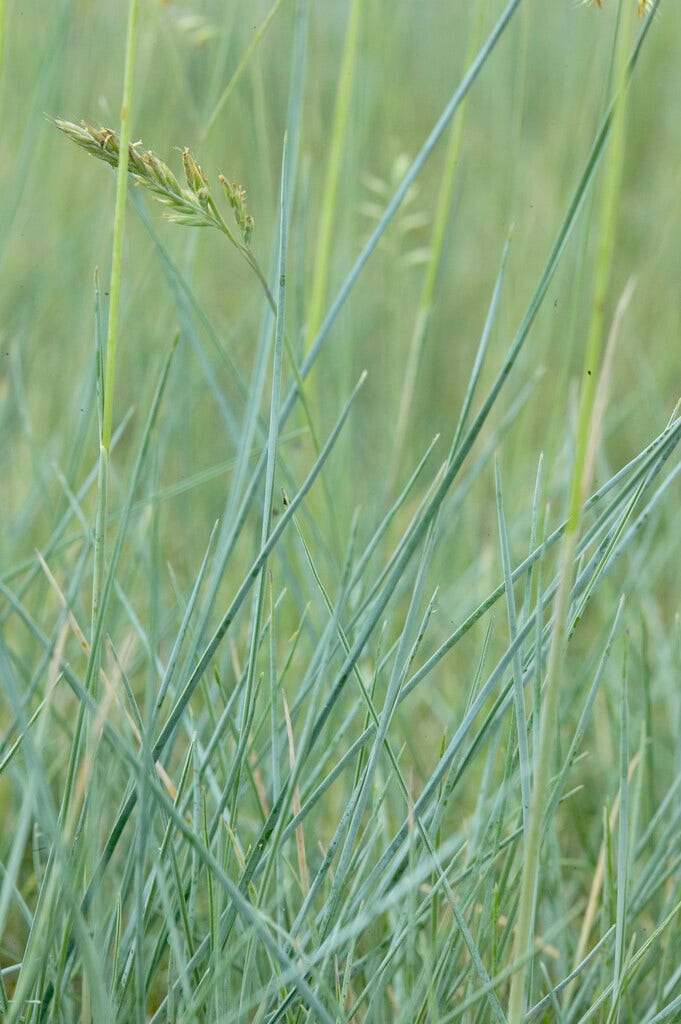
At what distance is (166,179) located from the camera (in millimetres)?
382

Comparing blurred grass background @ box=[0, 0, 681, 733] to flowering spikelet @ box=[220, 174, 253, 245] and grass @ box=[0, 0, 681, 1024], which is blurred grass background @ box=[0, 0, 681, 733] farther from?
flowering spikelet @ box=[220, 174, 253, 245]

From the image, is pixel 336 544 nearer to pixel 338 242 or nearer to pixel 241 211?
pixel 241 211

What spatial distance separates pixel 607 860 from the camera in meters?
0.50

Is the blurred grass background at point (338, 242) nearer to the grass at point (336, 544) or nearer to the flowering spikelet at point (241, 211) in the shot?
the grass at point (336, 544)

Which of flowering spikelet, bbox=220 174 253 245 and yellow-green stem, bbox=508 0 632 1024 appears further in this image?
flowering spikelet, bbox=220 174 253 245

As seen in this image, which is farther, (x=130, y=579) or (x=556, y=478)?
(x=556, y=478)

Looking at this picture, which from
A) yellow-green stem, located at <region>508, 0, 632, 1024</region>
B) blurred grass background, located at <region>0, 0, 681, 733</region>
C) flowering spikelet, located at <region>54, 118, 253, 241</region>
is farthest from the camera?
blurred grass background, located at <region>0, 0, 681, 733</region>

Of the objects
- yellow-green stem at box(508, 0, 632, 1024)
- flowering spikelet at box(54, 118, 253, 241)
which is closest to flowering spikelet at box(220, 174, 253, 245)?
flowering spikelet at box(54, 118, 253, 241)

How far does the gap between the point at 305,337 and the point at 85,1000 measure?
530 millimetres

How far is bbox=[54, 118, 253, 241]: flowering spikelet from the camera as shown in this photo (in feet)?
1.23

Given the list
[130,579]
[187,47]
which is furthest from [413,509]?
[187,47]

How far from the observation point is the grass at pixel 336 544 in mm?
387

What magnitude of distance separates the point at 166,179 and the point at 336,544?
389 mm

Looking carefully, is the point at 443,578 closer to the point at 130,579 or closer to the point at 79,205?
the point at 130,579
